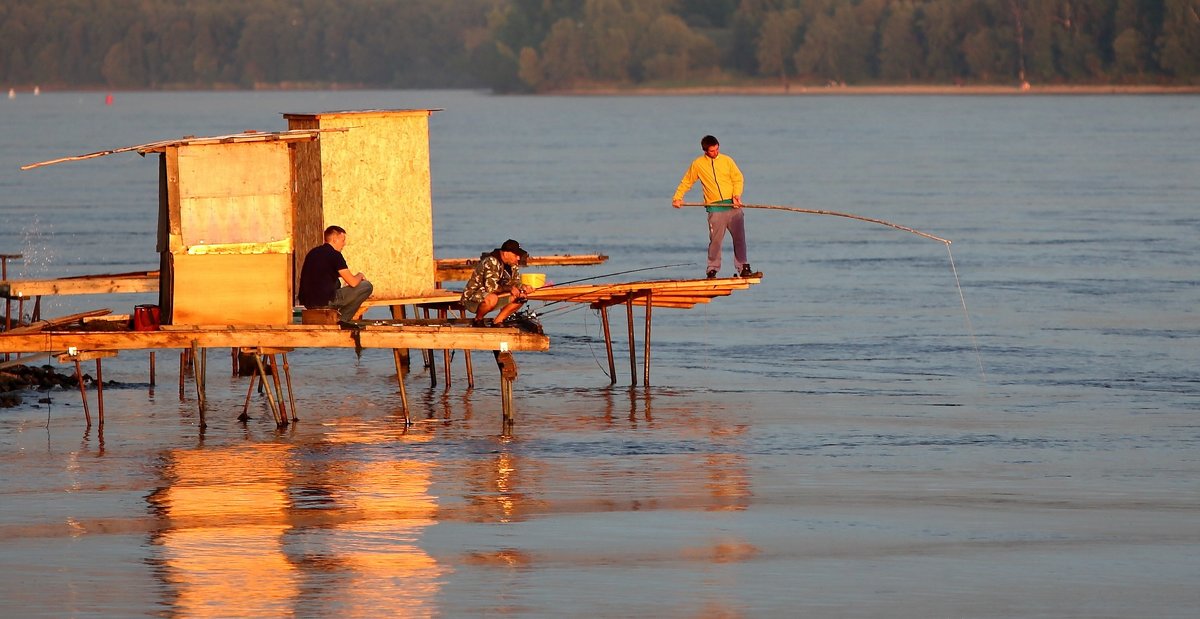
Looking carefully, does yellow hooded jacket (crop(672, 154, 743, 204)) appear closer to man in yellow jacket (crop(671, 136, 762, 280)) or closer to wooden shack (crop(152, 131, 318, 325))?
man in yellow jacket (crop(671, 136, 762, 280))

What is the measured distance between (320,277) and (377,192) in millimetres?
3055

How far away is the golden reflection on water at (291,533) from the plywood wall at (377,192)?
155 inches

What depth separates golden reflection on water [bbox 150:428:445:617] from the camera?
13.8m

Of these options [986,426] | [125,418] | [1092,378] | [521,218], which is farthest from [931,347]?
[521,218]

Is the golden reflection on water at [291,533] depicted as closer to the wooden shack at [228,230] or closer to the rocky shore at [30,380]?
the wooden shack at [228,230]

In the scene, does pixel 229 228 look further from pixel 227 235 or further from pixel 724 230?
pixel 724 230

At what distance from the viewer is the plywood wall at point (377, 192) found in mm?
23109

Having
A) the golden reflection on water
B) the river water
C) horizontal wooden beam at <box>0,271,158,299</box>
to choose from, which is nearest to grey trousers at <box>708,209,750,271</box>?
the river water

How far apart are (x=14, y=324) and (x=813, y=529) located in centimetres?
1494

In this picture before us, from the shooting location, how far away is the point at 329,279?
20.8m

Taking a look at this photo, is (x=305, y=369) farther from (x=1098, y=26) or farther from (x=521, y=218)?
(x=1098, y=26)

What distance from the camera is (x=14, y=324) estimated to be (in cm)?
2742

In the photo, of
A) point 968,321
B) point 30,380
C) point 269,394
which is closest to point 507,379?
point 269,394

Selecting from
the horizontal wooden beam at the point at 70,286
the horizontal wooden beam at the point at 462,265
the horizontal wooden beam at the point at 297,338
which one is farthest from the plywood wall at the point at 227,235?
the horizontal wooden beam at the point at 462,265
